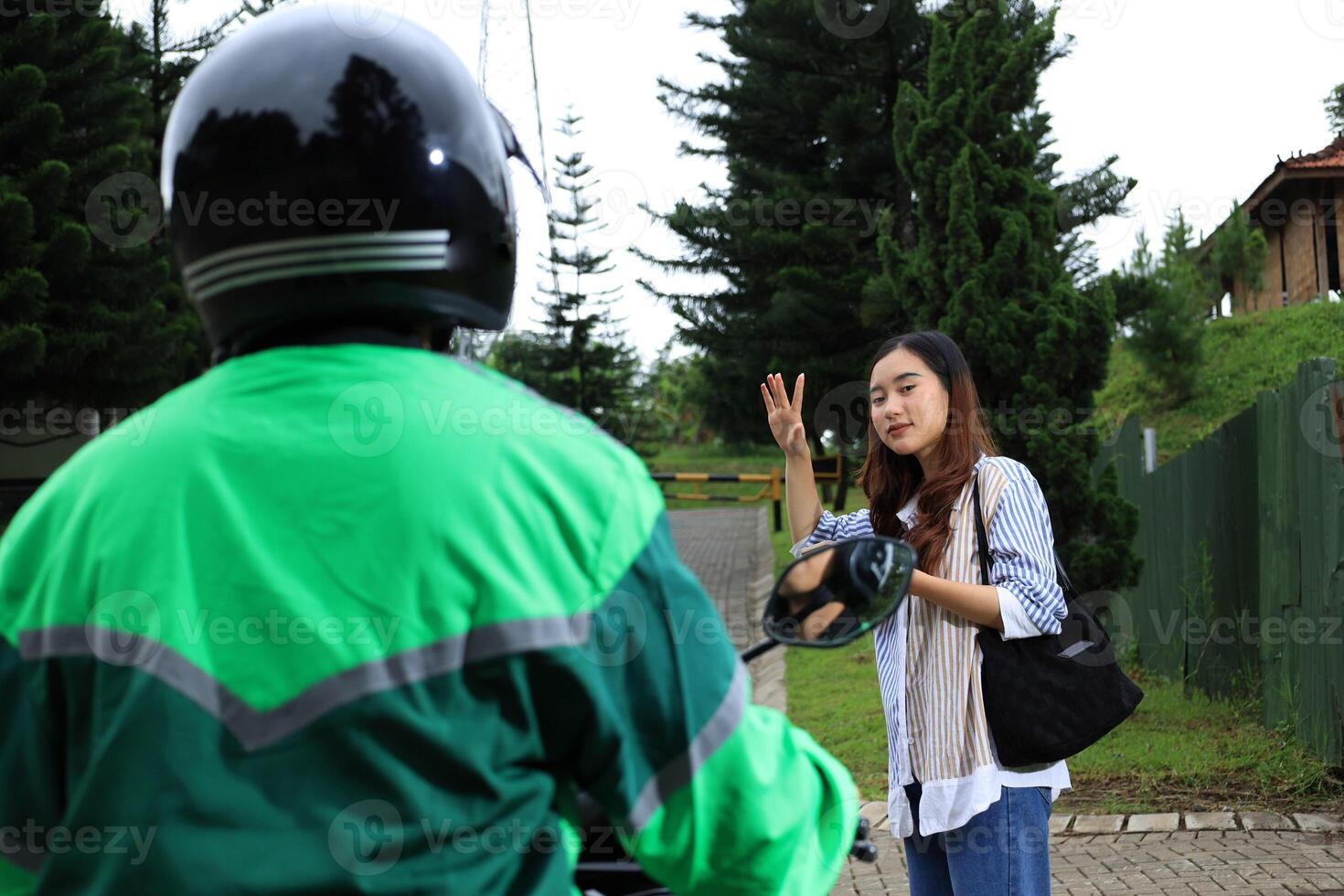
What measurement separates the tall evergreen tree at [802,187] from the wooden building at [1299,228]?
251 inches

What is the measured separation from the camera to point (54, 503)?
1.21m

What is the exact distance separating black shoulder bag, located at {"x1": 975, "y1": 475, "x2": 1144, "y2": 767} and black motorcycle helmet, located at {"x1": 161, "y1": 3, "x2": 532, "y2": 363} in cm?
202

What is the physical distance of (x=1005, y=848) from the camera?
9.43 ft

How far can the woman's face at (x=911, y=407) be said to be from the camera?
3332mm

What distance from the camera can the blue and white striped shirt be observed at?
2.96 meters

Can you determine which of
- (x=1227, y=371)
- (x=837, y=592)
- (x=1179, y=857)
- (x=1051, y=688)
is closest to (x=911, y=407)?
(x=1051, y=688)

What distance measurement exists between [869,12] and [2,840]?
735 inches

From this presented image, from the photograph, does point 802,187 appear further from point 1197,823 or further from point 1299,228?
point 1197,823

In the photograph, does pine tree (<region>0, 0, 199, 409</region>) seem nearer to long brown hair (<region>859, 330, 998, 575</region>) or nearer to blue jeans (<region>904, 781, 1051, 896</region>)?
long brown hair (<region>859, 330, 998, 575</region>)

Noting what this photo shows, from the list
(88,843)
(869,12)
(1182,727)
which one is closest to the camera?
(88,843)

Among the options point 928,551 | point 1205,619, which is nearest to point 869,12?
point 1205,619

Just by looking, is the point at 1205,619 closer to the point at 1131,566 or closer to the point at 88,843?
the point at 1131,566

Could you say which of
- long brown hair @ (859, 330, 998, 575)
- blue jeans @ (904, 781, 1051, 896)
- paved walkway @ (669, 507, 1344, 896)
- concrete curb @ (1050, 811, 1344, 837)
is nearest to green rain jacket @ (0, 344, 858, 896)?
blue jeans @ (904, 781, 1051, 896)

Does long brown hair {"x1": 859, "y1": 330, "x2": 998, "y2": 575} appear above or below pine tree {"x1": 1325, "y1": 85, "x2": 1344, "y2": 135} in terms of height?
below
